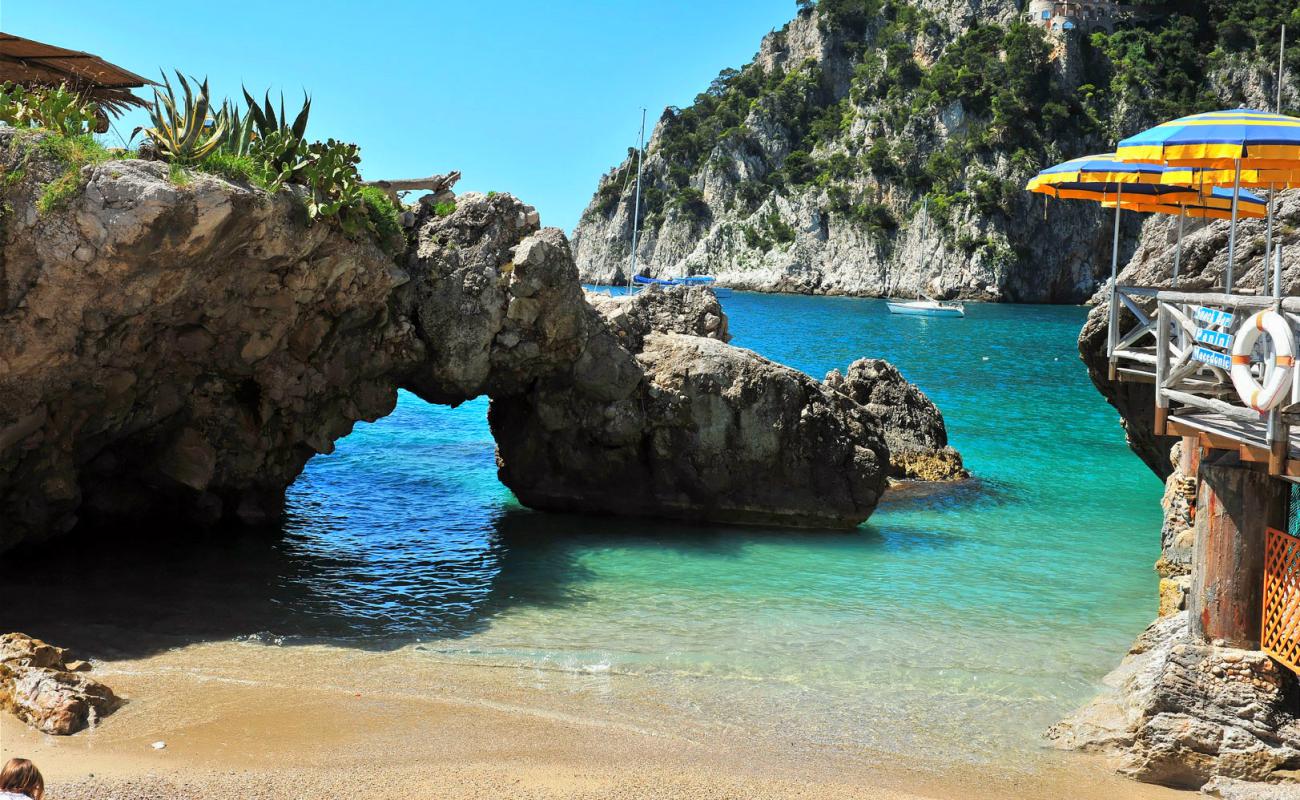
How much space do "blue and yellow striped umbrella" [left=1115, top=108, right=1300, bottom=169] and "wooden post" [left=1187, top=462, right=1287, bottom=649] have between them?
3.04 m

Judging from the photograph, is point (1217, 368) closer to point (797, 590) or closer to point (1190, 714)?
point (1190, 714)

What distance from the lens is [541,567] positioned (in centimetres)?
1722

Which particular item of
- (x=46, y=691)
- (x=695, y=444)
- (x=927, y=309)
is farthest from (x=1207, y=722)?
(x=927, y=309)

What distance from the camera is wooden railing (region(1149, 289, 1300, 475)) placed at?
8648mm

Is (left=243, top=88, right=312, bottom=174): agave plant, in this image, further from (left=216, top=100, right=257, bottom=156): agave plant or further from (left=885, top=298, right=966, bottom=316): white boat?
(left=885, top=298, right=966, bottom=316): white boat

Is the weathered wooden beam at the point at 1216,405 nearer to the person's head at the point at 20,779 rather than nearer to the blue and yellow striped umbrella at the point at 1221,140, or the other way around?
the blue and yellow striped umbrella at the point at 1221,140

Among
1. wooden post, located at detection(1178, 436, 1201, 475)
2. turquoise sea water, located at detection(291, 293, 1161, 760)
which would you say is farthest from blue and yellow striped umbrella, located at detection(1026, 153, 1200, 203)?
turquoise sea water, located at detection(291, 293, 1161, 760)

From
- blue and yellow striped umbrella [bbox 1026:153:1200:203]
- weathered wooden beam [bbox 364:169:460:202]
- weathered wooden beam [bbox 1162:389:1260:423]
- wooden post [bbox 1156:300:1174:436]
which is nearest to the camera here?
weathered wooden beam [bbox 1162:389:1260:423]

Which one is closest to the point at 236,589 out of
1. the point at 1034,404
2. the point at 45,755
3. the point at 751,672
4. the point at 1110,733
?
the point at 45,755

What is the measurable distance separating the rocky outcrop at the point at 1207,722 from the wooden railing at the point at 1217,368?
82.0 inches

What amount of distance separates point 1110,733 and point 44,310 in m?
12.2

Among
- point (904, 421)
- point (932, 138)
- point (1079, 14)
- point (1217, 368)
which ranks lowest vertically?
point (904, 421)

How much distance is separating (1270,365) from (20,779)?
9.13 m

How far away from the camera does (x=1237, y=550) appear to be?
10109 millimetres
